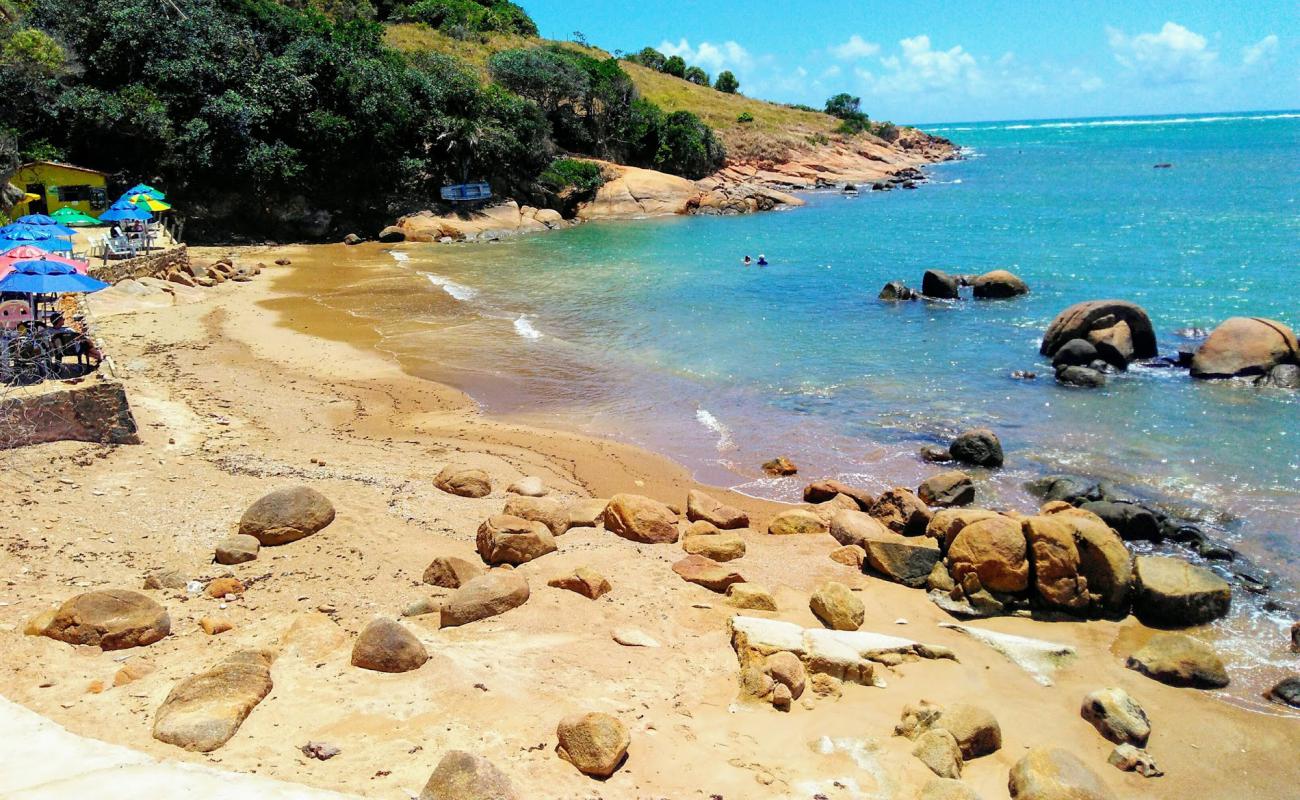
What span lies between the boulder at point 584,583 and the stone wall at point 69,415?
7.42 m

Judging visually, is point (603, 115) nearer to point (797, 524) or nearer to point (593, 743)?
point (797, 524)

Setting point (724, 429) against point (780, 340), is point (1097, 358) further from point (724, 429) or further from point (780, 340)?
point (724, 429)

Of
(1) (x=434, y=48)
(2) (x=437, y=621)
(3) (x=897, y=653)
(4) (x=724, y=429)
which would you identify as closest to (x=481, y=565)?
(2) (x=437, y=621)

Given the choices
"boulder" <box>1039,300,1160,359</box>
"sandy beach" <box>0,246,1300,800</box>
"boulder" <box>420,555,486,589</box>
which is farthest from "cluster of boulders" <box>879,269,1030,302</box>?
"boulder" <box>420,555,486,589</box>

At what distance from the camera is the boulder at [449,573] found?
9938 mm

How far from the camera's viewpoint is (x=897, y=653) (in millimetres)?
9336

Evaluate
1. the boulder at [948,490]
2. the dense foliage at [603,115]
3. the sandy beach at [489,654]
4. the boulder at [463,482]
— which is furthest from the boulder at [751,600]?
the dense foliage at [603,115]

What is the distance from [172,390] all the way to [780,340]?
15.3 meters

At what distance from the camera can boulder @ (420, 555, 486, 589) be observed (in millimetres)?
9938

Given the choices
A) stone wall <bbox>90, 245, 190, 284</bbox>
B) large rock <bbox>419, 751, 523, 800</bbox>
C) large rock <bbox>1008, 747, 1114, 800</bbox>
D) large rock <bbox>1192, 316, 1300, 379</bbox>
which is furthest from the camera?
stone wall <bbox>90, 245, 190, 284</bbox>

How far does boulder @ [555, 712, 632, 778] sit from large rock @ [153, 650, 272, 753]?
8.34 feet

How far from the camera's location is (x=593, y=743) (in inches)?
273

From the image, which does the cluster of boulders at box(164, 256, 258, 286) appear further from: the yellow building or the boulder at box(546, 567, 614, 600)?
the boulder at box(546, 567, 614, 600)

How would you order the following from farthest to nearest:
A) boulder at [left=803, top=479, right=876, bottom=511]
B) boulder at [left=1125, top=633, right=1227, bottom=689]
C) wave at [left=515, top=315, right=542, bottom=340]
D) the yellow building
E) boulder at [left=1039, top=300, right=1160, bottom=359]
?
the yellow building, wave at [left=515, top=315, right=542, bottom=340], boulder at [left=1039, top=300, right=1160, bottom=359], boulder at [left=803, top=479, right=876, bottom=511], boulder at [left=1125, top=633, right=1227, bottom=689]
